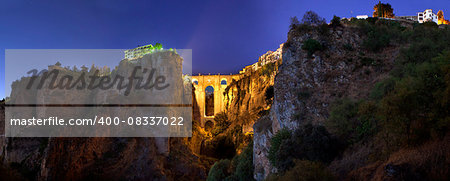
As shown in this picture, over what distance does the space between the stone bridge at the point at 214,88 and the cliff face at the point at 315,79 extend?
164ft

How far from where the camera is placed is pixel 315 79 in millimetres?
24797

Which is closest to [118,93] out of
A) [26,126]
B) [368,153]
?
[26,126]

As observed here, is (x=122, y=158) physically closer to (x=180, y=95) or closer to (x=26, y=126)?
(x=26, y=126)

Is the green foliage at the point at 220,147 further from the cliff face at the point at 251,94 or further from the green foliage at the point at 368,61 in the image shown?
the green foliage at the point at 368,61

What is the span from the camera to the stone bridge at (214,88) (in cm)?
7686

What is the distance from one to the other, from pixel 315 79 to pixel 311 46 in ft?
10.7

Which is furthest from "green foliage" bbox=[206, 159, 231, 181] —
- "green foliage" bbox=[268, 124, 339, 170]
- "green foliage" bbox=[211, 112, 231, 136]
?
"green foliage" bbox=[211, 112, 231, 136]

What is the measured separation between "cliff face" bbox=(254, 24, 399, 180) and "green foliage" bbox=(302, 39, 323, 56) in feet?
1.04

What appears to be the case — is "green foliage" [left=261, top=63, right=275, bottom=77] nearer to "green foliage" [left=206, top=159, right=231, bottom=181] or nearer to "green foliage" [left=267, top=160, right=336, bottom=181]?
"green foliage" [left=206, top=159, right=231, bottom=181]

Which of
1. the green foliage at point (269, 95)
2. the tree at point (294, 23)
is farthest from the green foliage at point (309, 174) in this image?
the green foliage at point (269, 95)

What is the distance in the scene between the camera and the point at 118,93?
45.4 meters

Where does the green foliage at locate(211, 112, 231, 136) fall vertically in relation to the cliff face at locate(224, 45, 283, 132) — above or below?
below

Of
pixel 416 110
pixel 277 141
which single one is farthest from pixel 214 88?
pixel 416 110

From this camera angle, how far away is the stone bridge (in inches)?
3026
